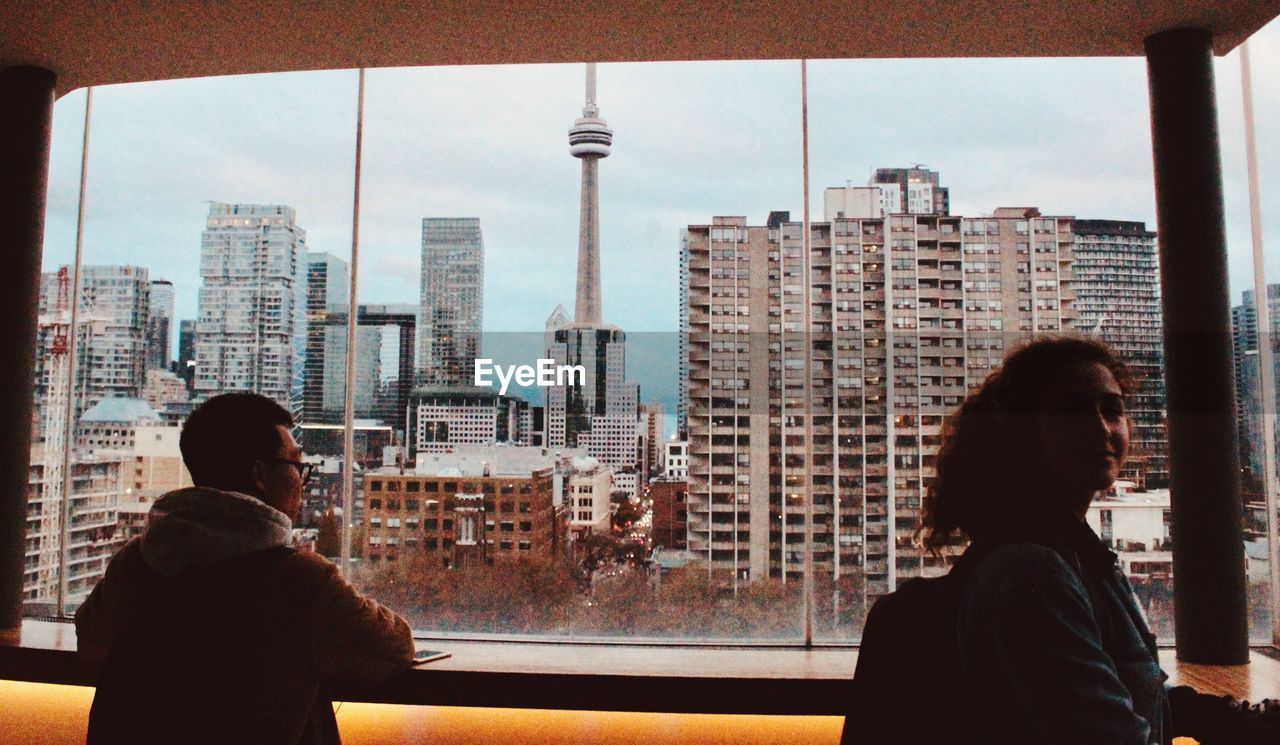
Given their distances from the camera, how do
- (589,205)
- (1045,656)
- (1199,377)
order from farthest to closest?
1. (589,205)
2. (1199,377)
3. (1045,656)

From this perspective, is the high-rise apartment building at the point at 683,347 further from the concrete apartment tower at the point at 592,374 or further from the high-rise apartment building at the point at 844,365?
the concrete apartment tower at the point at 592,374

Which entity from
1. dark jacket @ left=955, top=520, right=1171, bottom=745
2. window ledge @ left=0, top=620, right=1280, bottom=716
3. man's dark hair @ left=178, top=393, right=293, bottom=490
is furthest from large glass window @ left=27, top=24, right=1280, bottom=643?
dark jacket @ left=955, top=520, right=1171, bottom=745

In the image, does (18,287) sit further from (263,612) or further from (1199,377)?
(1199,377)

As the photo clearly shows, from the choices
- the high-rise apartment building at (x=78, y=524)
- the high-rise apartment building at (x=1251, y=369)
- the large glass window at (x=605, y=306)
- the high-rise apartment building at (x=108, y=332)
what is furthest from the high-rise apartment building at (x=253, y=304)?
the high-rise apartment building at (x=1251, y=369)

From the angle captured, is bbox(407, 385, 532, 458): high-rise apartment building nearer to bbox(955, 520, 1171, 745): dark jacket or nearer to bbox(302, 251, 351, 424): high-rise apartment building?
bbox(302, 251, 351, 424): high-rise apartment building

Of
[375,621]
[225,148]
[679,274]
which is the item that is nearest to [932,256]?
[679,274]

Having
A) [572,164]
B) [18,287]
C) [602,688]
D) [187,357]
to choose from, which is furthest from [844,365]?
[18,287]

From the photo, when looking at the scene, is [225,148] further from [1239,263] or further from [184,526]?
[1239,263]
